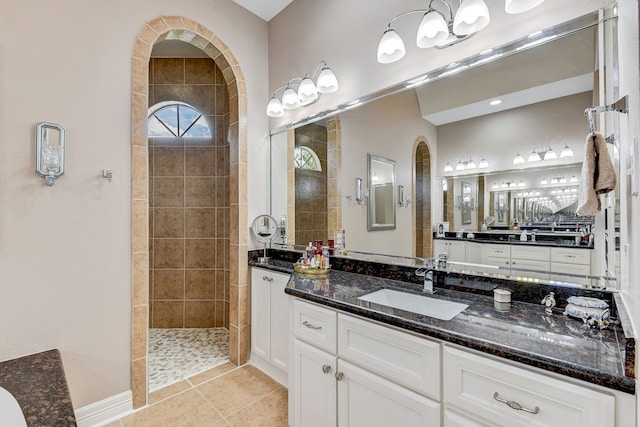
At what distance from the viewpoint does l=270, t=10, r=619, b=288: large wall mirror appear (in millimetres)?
1233

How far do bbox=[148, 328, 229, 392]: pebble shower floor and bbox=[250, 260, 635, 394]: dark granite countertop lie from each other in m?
1.49

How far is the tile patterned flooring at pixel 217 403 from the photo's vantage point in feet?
5.94

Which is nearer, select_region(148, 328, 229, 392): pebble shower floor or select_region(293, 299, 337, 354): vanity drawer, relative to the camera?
select_region(293, 299, 337, 354): vanity drawer

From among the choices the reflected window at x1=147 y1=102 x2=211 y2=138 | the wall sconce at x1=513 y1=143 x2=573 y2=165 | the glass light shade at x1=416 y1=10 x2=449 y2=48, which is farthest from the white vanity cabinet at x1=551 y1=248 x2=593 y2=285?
the reflected window at x1=147 y1=102 x2=211 y2=138

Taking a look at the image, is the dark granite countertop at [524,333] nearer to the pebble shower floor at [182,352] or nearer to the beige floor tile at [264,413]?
the beige floor tile at [264,413]

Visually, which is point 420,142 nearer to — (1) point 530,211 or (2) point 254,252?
(1) point 530,211

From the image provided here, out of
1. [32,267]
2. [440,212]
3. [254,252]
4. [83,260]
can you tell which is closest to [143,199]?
[83,260]

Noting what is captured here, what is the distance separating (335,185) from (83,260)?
1680mm

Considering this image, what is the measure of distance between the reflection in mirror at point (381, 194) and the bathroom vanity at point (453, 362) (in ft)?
1.55

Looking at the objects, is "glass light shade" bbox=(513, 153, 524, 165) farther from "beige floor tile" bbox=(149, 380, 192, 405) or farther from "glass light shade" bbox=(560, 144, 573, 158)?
"beige floor tile" bbox=(149, 380, 192, 405)

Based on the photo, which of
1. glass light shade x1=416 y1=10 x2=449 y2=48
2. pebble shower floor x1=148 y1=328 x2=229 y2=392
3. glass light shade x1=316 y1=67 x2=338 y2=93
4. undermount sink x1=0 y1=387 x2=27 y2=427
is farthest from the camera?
pebble shower floor x1=148 y1=328 x2=229 y2=392

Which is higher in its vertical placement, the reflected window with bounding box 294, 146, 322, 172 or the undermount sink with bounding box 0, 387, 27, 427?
the reflected window with bounding box 294, 146, 322, 172

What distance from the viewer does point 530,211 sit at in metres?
1.42

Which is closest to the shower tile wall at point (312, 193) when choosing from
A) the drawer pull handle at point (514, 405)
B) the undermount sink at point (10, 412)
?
the drawer pull handle at point (514, 405)
